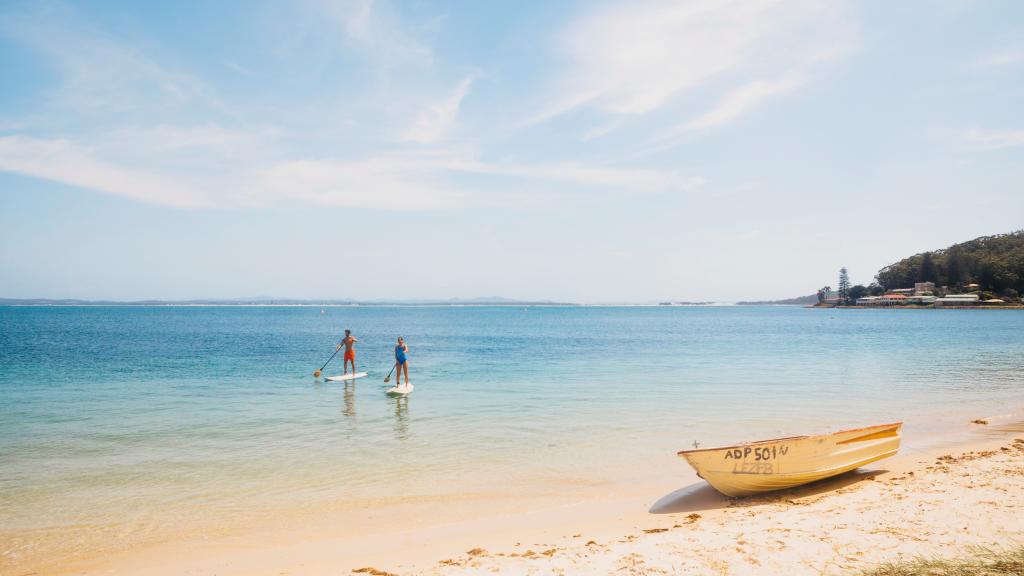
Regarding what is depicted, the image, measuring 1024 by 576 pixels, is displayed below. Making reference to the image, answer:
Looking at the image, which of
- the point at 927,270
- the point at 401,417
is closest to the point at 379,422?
the point at 401,417

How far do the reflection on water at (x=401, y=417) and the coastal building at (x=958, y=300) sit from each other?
162454 mm

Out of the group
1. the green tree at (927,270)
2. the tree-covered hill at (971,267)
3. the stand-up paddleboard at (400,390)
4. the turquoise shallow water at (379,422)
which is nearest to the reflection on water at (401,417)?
the turquoise shallow water at (379,422)

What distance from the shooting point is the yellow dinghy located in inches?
339

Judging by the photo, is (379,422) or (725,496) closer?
(725,496)

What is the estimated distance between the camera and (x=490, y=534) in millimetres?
7844

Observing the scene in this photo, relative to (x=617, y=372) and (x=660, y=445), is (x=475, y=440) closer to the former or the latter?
(x=660, y=445)

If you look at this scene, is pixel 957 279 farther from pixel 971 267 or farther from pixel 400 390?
pixel 400 390

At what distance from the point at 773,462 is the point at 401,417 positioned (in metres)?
10.2

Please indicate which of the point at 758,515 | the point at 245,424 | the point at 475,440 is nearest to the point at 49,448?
the point at 245,424

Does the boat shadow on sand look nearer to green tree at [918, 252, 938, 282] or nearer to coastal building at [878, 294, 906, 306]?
coastal building at [878, 294, 906, 306]

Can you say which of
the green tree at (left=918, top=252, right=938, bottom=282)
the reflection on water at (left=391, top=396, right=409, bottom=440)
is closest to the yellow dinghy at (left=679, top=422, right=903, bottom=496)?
the reflection on water at (left=391, top=396, right=409, bottom=440)

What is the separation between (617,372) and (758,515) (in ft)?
62.3

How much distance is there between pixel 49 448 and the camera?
484 inches

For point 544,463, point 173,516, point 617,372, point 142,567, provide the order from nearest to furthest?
point 142,567
point 173,516
point 544,463
point 617,372
